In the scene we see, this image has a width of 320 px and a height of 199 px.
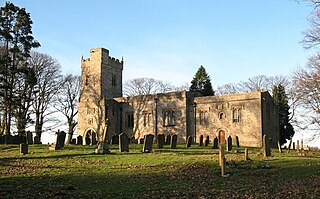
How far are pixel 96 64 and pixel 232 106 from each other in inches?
814

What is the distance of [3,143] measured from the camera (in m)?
30.6

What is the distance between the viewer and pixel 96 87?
172ft

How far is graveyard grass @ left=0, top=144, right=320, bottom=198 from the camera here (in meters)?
11.2

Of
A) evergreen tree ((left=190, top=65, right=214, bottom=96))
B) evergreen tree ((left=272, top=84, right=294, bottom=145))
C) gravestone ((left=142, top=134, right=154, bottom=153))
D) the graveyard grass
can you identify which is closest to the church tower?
evergreen tree ((left=190, top=65, right=214, bottom=96))

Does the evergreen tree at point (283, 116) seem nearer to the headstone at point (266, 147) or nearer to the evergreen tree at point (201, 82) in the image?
the evergreen tree at point (201, 82)

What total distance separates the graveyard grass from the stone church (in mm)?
17441

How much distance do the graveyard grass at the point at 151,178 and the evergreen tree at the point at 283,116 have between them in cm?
3177

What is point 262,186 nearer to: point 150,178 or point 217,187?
point 217,187

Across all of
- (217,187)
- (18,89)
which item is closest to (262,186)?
(217,187)

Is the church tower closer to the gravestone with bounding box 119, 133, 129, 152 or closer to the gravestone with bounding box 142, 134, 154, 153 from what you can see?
the gravestone with bounding box 119, 133, 129, 152

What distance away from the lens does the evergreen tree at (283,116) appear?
49.2 m

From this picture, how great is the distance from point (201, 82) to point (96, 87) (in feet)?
51.7

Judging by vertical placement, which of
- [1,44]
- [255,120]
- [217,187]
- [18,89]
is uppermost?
[1,44]

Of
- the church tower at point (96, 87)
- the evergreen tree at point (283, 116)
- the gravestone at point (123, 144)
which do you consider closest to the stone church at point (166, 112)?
the church tower at point (96, 87)
